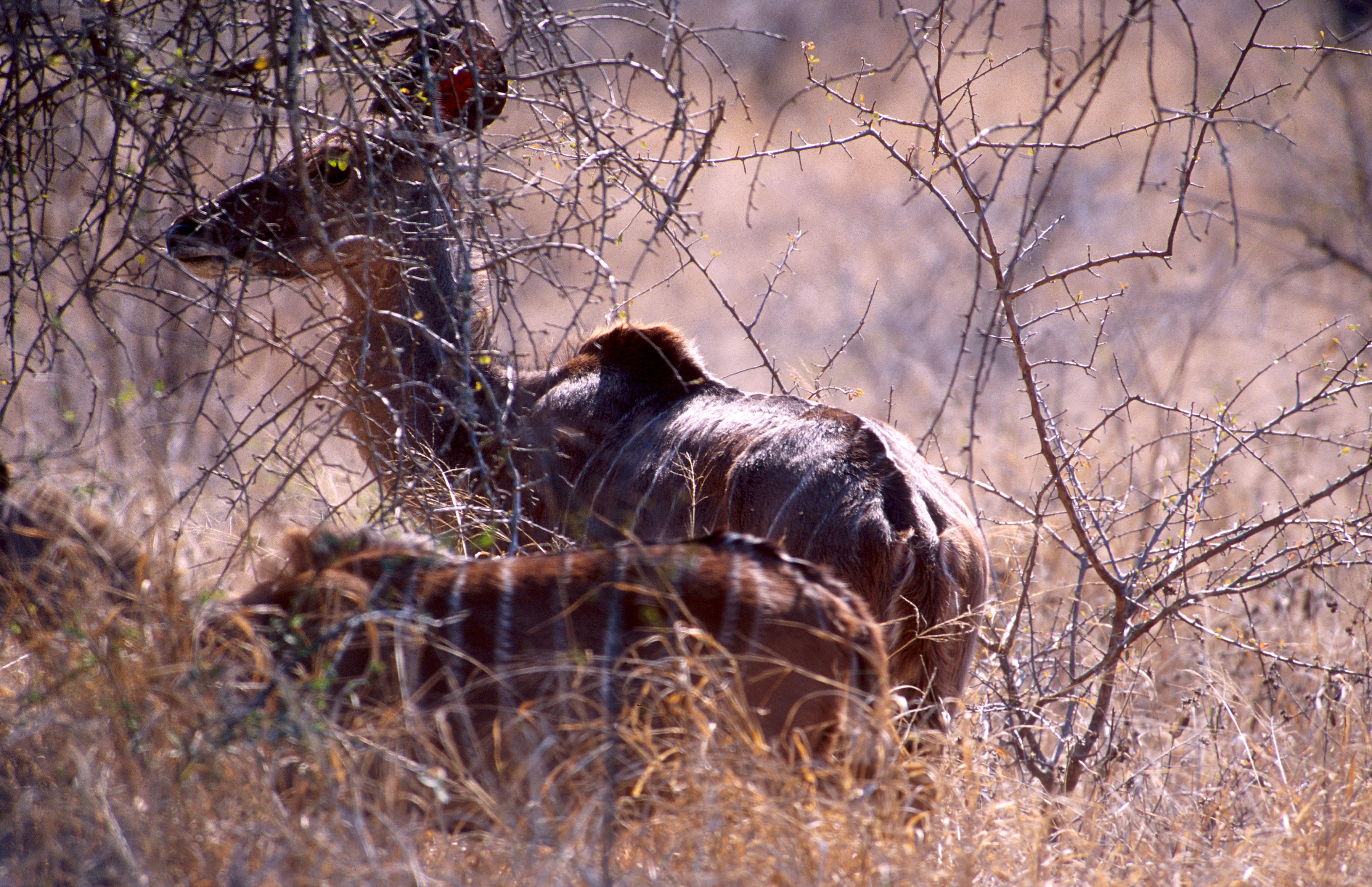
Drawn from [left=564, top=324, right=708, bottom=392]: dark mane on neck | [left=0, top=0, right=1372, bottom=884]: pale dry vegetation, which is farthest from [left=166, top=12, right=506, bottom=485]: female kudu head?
[left=564, top=324, right=708, bottom=392]: dark mane on neck

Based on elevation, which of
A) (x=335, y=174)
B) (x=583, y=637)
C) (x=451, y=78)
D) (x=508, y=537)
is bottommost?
(x=583, y=637)

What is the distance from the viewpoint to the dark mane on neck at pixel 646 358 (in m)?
4.00

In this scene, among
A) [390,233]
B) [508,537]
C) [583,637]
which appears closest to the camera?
[583,637]

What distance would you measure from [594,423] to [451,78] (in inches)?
49.4

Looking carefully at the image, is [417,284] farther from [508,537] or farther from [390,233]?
[508,537]

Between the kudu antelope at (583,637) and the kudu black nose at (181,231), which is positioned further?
the kudu black nose at (181,231)

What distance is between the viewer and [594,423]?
13.2ft

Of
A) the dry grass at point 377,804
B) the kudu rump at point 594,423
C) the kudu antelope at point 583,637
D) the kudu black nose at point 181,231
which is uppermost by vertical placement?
the kudu black nose at point 181,231

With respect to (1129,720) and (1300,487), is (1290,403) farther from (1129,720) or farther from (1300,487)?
(1129,720)

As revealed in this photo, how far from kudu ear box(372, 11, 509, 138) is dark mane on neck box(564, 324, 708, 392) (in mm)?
907

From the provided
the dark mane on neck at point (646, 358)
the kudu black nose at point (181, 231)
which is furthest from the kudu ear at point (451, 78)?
the dark mane on neck at point (646, 358)

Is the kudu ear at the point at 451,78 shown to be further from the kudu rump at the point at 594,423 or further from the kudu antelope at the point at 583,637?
the kudu antelope at the point at 583,637

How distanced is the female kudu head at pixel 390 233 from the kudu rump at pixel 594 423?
0.02 meters

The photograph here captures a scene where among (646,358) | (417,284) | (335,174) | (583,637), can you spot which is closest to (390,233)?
(335,174)
